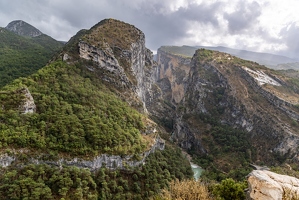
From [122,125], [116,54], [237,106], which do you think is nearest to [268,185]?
[122,125]

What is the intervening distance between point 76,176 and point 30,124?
14465 mm

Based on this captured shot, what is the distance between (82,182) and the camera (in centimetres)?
4553

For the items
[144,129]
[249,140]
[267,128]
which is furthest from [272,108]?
[144,129]

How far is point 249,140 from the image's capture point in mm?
95125

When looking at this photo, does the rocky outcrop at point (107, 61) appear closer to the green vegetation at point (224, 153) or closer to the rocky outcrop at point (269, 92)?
the green vegetation at point (224, 153)

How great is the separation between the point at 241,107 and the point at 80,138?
257ft

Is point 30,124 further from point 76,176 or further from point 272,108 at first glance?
point 272,108

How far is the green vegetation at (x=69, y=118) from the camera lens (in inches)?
1797

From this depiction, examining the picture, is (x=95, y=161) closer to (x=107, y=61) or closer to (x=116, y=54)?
(x=107, y=61)

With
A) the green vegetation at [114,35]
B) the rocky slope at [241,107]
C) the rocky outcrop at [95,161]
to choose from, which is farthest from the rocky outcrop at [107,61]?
the rocky slope at [241,107]

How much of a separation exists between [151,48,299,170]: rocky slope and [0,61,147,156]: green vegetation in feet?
164

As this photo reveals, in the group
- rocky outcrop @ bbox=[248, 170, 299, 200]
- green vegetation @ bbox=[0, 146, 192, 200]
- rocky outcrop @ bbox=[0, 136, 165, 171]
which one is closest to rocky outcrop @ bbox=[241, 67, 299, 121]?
green vegetation @ bbox=[0, 146, 192, 200]

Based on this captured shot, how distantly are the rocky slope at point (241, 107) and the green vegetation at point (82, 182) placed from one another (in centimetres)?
4301

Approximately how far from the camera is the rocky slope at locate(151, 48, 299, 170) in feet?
288
